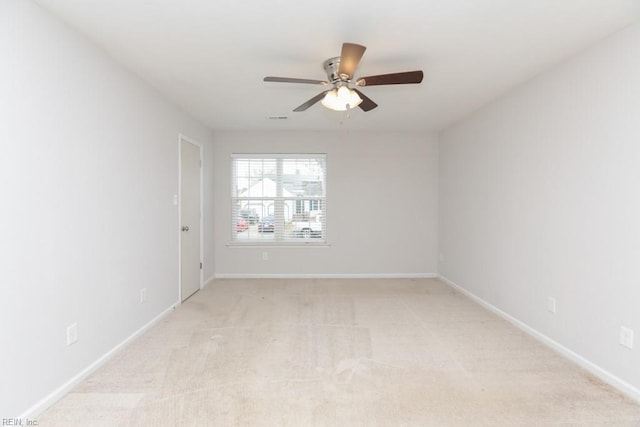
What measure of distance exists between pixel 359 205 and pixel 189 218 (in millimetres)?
2579

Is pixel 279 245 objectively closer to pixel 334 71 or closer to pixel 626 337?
pixel 334 71

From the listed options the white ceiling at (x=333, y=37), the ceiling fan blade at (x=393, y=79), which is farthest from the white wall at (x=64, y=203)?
the ceiling fan blade at (x=393, y=79)

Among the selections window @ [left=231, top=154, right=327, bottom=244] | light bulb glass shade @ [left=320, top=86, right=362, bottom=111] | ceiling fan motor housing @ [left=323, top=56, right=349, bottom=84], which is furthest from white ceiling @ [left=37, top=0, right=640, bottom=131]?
window @ [left=231, top=154, right=327, bottom=244]

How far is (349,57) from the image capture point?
7.02ft

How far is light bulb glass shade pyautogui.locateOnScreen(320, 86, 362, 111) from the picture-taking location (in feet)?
8.59

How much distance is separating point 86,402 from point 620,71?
403cm

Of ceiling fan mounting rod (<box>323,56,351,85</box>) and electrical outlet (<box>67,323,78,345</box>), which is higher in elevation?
ceiling fan mounting rod (<box>323,56,351,85</box>)

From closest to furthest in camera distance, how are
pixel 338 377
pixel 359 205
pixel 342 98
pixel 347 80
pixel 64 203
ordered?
1. pixel 64 203
2. pixel 338 377
3. pixel 347 80
4. pixel 342 98
5. pixel 359 205

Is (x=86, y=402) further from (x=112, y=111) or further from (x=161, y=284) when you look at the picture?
(x=112, y=111)

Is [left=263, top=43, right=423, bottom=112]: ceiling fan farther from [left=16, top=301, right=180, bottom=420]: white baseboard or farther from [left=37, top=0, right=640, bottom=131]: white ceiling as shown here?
[left=16, top=301, right=180, bottom=420]: white baseboard

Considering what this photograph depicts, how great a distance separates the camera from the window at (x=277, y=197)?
543 cm

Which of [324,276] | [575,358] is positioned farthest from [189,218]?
[575,358]

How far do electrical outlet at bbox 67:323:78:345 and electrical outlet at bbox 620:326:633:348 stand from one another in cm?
362

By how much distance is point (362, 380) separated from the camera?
2.29 m
